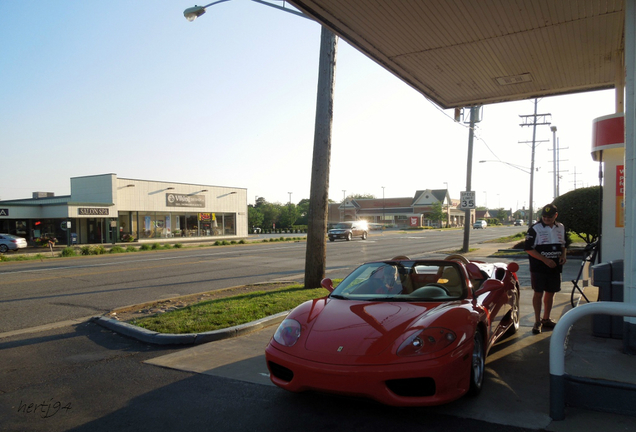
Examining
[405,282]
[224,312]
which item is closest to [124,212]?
[224,312]

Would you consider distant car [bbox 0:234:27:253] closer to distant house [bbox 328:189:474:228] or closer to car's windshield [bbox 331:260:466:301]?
car's windshield [bbox 331:260:466:301]

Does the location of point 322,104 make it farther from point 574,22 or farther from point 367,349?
point 367,349

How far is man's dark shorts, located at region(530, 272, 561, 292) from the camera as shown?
6199 millimetres

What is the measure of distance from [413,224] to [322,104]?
82.2 metres

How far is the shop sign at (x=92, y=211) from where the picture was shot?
119ft

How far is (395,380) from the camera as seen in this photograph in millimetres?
3453

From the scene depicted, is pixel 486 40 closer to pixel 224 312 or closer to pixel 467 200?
pixel 224 312

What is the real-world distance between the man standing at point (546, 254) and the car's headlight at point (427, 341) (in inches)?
123

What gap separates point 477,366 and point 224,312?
4672mm

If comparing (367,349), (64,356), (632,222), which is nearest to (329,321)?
(367,349)

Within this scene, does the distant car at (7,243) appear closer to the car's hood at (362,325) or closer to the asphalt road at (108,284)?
the asphalt road at (108,284)

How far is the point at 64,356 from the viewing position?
5.77m

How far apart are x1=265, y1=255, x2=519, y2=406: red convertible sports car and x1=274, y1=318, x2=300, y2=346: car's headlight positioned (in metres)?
0.01

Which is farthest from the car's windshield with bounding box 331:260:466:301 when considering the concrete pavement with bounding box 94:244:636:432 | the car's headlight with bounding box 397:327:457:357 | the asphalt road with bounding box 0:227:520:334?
the asphalt road with bounding box 0:227:520:334
